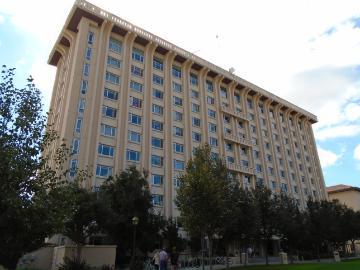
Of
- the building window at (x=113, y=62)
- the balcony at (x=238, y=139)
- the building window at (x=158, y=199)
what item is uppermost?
the building window at (x=113, y=62)

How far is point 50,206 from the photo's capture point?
50.4 ft

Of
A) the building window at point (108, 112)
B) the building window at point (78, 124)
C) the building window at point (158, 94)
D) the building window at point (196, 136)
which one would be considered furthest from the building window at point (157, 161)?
the building window at point (78, 124)

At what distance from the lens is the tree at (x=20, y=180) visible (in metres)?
14.5

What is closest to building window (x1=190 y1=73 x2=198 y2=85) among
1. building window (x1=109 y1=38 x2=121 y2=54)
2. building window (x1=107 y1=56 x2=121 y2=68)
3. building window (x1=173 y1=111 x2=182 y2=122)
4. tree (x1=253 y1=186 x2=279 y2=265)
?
building window (x1=173 y1=111 x2=182 y2=122)

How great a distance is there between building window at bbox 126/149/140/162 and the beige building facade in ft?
218

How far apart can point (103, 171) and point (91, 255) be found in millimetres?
16411

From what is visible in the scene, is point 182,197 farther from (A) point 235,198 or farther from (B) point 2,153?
(B) point 2,153

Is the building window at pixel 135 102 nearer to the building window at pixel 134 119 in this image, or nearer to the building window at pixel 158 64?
the building window at pixel 134 119

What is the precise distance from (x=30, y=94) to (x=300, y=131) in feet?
253

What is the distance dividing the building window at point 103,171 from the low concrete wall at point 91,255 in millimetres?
14554

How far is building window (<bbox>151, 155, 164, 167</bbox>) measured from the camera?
49009 mm

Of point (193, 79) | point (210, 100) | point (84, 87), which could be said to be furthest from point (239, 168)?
point (84, 87)

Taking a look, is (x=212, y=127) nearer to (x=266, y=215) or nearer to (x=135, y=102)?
(x=135, y=102)

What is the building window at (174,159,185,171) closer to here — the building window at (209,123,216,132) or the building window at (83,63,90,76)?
the building window at (209,123,216,132)
